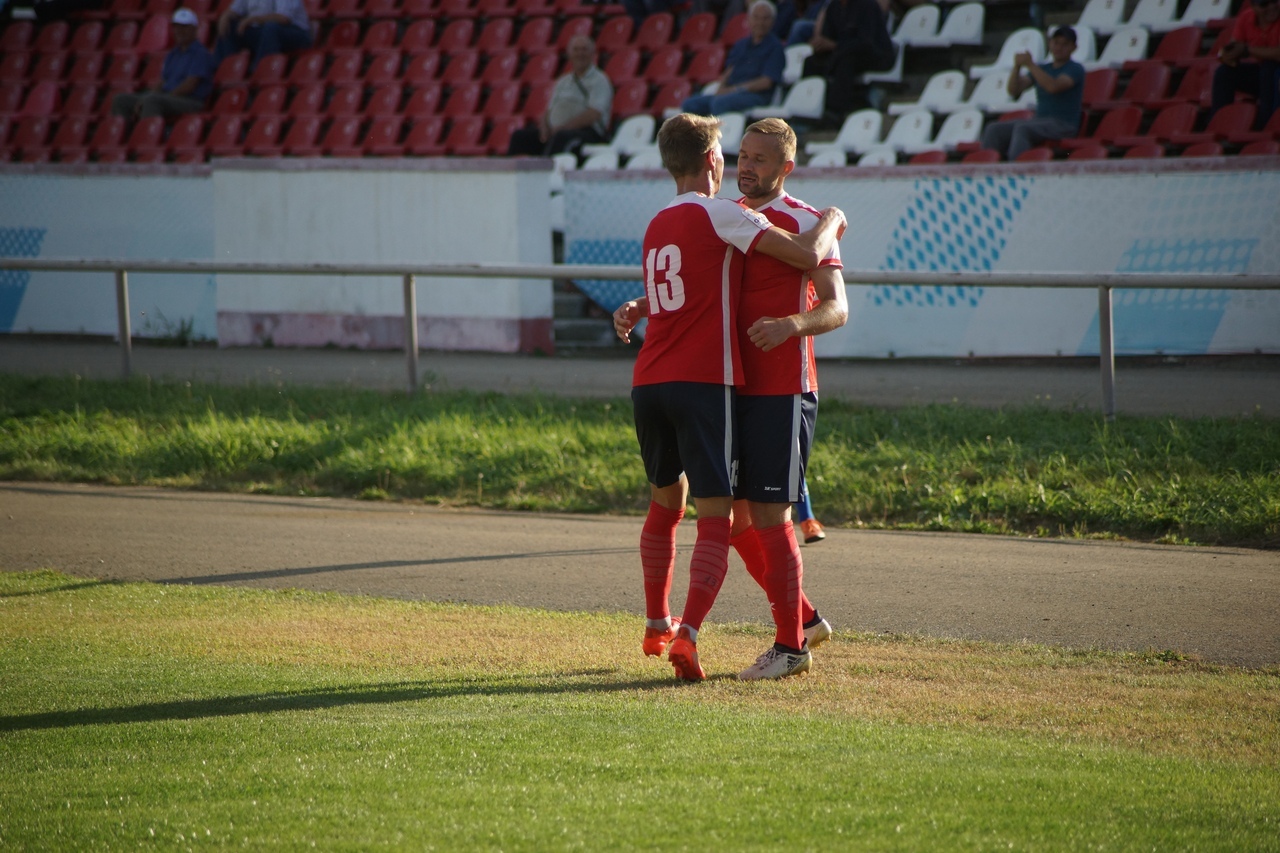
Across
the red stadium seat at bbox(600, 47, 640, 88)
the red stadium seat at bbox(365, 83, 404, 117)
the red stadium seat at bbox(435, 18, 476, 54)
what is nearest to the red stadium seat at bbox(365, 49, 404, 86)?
the red stadium seat at bbox(365, 83, 404, 117)

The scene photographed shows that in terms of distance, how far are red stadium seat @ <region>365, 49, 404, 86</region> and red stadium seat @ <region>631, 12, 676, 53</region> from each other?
3775mm

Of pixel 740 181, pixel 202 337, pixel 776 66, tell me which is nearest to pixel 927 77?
pixel 776 66

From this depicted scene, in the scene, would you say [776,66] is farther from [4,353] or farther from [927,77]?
[4,353]

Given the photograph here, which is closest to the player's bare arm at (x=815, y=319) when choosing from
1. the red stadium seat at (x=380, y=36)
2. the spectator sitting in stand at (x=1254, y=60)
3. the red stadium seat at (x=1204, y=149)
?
the red stadium seat at (x=1204, y=149)

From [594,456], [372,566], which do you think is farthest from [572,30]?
[372,566]

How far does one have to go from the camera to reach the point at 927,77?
17.5 meters

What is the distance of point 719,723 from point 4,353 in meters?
11.7

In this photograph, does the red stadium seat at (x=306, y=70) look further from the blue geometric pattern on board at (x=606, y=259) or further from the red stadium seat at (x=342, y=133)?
the blue geometric pattern on board at (x=606, y=259)

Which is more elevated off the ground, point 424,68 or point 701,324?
point 424,68

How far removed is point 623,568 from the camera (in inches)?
288

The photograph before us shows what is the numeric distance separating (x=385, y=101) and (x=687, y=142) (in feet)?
53.2

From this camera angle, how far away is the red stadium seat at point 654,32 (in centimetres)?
1952

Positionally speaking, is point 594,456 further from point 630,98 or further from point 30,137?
point 30,137

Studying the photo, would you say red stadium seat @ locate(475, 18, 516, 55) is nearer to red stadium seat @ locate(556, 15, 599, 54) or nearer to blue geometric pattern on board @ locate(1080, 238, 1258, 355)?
red stadium seat @ locate(556, 15, 599, 54)
